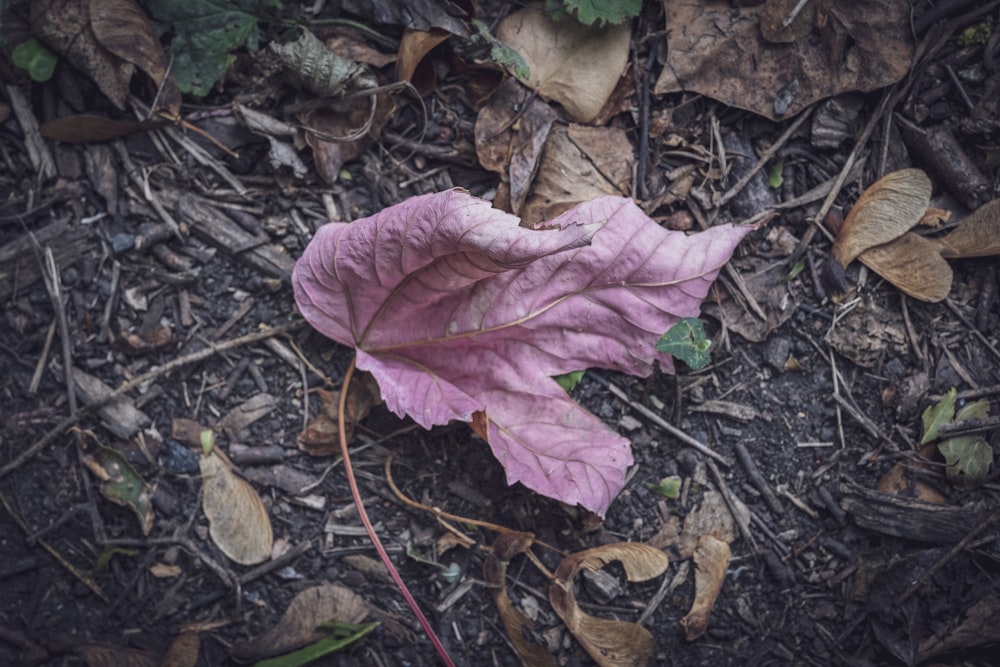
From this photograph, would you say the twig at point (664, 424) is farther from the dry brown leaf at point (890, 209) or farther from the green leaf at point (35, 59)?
the green leaf at point (35, 59)

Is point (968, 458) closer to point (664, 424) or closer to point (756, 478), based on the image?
point (756, 478)

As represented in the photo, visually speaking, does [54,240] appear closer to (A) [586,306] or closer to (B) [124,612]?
(B) [124,612]

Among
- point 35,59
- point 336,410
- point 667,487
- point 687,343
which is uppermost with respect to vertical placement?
point 35,59

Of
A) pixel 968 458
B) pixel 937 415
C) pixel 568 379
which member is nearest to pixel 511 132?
pixel 568 379

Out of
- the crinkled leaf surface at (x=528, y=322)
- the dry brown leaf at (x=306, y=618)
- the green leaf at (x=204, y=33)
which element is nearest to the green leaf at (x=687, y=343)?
the crinkled leaf surface at (x=528, y=322)

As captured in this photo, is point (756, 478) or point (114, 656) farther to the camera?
point (756, 478)

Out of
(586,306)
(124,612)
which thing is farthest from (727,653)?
(124,612)
